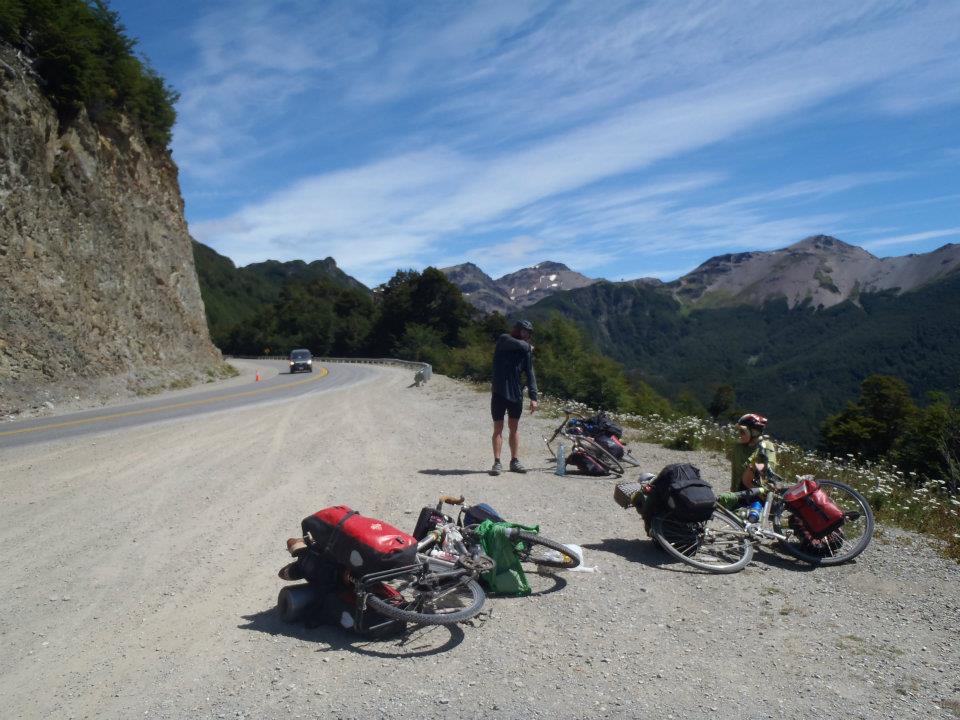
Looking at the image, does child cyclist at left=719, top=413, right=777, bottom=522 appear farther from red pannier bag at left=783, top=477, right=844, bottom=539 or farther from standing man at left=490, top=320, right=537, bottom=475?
standing man at left=490, top=320, right=537, bottom=475

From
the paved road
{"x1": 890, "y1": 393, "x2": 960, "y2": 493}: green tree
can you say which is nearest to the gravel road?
{"x1": 890, "y1": 393, "x2": 960, "y2": 493}: green tree

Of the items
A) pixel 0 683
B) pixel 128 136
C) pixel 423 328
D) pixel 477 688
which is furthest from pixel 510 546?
pixel 423 328

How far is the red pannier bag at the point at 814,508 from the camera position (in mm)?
5750

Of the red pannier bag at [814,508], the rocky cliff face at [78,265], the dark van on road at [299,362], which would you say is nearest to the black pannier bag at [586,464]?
the red pannier bag at [814,508]

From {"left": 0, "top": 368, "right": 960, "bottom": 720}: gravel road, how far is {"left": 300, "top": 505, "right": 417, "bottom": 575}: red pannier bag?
48 cm

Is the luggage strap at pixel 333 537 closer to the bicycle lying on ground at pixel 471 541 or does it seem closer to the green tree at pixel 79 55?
the bicycle lying on ground at pixel 471 541

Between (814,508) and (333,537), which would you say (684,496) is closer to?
(814,508)

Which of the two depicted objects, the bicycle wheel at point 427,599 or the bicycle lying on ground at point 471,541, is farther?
the bicycle lying on ground at point 471,541

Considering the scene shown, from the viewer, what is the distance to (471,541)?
524cm

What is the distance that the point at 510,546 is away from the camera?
16.7ft

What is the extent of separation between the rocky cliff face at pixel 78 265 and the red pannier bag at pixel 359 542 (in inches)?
789

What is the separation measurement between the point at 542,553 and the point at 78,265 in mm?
26958

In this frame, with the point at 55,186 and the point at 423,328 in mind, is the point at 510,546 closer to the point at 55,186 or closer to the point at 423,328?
the point at 55,186

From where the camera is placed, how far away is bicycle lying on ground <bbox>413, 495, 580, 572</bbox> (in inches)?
197
